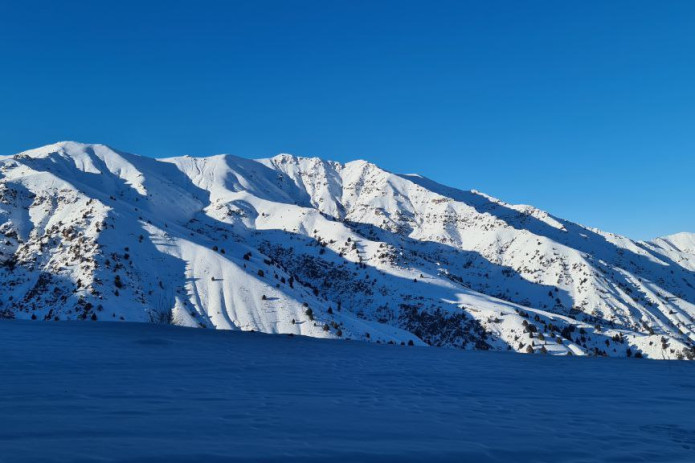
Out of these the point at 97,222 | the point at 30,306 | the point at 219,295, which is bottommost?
the point at 30,306

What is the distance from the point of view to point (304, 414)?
17641 millimetres

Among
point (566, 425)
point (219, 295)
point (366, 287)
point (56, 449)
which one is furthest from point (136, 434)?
point (366, 287)

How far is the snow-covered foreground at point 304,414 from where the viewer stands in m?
13.0

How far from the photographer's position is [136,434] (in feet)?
44.5

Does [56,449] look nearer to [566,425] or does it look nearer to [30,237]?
[566,425]

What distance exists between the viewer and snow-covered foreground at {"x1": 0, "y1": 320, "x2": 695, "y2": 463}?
13.0m

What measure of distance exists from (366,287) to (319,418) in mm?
151709

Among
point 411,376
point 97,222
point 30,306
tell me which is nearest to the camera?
point 411,376

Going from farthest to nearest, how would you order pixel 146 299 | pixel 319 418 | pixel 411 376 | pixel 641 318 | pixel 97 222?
1. pixel 641 318
2. pixel 97 222
3. pixel 146 299
4. pixel 411 376
5. pixel 319 418

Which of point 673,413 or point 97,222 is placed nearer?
point 673,413

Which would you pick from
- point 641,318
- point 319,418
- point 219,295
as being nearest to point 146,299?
point 219,295

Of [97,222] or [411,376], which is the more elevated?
[97,222]

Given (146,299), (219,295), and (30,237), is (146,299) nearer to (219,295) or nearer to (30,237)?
(219,295)

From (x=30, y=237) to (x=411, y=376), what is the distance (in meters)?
134
